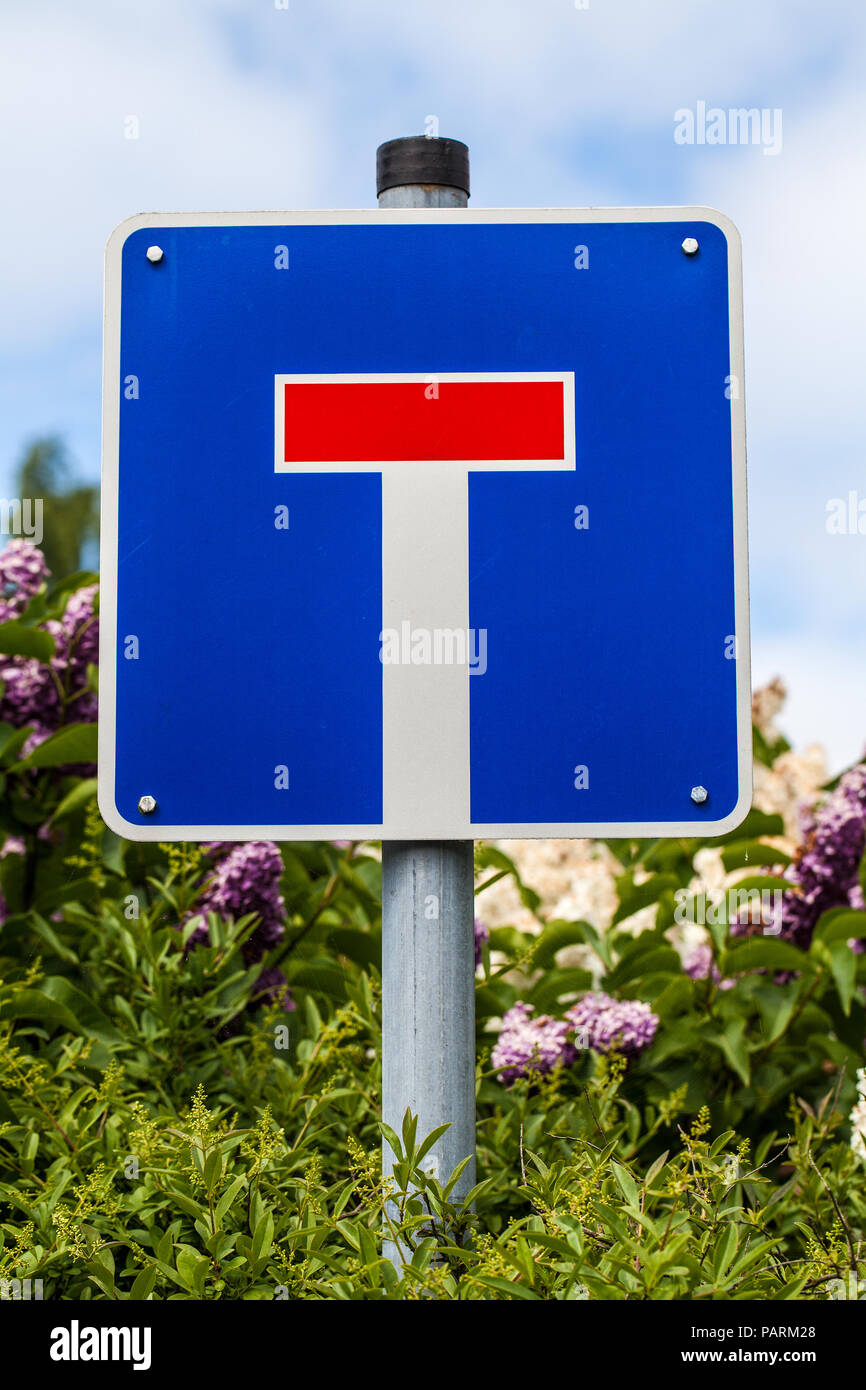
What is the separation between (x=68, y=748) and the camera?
1996mm

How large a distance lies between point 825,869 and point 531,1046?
819 mm

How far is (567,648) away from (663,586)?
0.12 metres

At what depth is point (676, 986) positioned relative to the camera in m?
1.93

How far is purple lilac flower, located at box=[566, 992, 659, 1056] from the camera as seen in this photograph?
1.79 meters

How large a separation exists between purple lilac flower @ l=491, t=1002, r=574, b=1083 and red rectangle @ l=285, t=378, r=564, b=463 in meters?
0.92

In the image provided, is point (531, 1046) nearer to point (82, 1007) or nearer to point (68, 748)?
point (82, 1007)

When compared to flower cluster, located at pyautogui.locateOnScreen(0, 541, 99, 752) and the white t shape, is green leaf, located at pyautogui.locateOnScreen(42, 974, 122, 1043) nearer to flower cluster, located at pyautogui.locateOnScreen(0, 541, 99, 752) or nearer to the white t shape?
flower cluster, located at pyautogui.locateOnScreen(0, 541, 99, 752)

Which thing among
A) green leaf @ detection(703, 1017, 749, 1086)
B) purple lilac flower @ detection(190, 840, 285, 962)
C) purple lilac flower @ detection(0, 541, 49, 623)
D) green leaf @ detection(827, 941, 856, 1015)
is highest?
purple lilac flower @ detection(0, 541, 49, 623)

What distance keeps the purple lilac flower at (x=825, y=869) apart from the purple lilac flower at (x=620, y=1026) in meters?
0.55

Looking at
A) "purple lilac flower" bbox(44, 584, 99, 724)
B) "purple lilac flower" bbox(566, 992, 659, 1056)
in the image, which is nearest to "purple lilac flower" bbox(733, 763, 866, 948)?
"purple lilac flower" bbox(566, 992, 659, 1056)

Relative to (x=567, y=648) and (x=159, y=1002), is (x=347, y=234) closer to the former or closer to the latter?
(x=567, y=648)

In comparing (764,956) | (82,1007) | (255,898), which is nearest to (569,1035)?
(764,956)

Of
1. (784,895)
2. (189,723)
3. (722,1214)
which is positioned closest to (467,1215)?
(722,1214)

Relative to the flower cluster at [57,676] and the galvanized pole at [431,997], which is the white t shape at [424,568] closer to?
the galvanized pole at [431,997]
